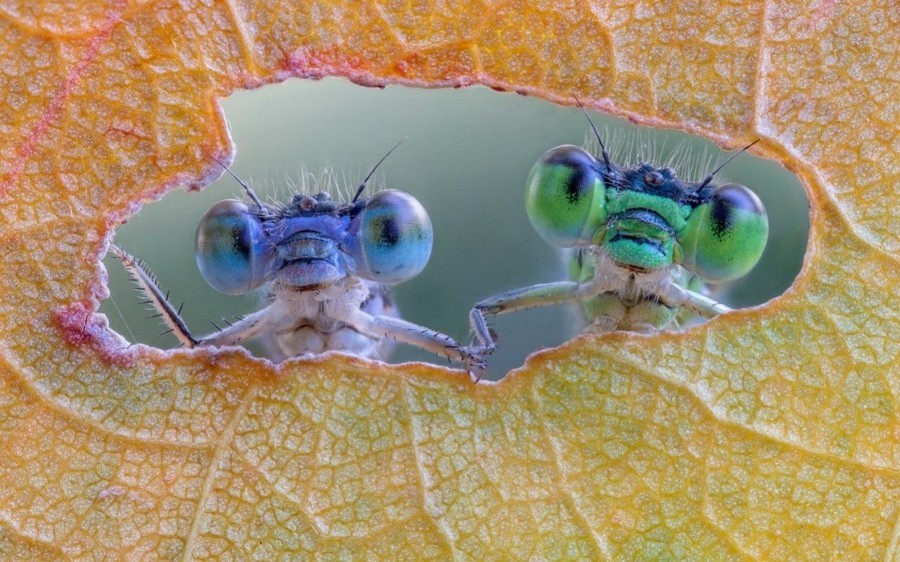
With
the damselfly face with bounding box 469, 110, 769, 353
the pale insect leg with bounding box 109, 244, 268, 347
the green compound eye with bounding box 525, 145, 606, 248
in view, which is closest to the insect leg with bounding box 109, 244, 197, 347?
the pale insect leg with bounding box 109, 244, 268, 347

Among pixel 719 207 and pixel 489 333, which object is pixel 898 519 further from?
pixel 489 333

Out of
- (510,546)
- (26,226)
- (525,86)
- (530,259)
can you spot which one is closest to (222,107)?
(26,226)

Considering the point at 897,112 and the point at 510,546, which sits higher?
the point at 897,112

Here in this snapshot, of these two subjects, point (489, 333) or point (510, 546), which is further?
point (489, 333)

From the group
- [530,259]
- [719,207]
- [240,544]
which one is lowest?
[530,259]

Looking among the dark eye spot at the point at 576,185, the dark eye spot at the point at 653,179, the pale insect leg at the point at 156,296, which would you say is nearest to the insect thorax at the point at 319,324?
the pale insect leg at the point at 156,296

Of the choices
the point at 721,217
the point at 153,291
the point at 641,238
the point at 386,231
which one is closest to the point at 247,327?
the point at 153,291

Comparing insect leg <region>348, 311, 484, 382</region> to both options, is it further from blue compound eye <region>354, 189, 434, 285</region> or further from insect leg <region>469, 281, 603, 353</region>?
blue compound eye <region>354, 189, 434, 285</region>

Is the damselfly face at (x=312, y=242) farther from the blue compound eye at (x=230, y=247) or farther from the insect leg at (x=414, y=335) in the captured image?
the insect leg at (x=414, y=335)
